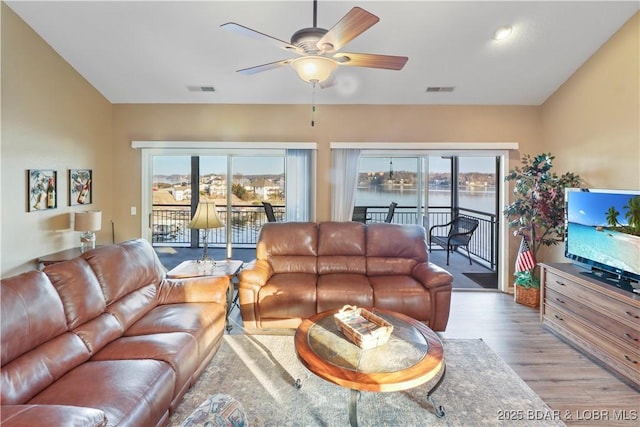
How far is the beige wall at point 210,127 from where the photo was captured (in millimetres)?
3070

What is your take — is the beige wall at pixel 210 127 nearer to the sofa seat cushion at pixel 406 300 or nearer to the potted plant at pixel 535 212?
the potted plant at pixel 535 212

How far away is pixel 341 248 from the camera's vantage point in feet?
12.1

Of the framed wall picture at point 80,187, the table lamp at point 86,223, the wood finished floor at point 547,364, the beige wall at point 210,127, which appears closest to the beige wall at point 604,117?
the beige wall at point 210,127

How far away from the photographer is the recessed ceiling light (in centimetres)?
308

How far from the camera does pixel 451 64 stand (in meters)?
3.61

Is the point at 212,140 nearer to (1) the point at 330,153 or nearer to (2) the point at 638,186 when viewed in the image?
(1) the point at 330,153

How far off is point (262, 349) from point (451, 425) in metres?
1.62

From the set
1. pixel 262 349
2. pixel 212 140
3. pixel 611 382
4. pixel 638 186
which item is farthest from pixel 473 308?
pixel 212 140

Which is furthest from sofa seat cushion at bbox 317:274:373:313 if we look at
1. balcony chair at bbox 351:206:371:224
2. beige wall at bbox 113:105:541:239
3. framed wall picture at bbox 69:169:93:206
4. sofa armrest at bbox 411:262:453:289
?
framed wall picture at bbox 69:169:93:206

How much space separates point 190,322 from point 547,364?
9.59 feet

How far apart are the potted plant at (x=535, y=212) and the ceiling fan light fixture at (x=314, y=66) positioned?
3.07 metres

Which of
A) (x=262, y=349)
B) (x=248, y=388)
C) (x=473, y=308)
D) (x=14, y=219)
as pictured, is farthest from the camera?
(x=473, y=308)

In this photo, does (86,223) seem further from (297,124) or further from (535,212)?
(535,212)

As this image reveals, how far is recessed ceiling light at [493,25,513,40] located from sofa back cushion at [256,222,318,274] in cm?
280
